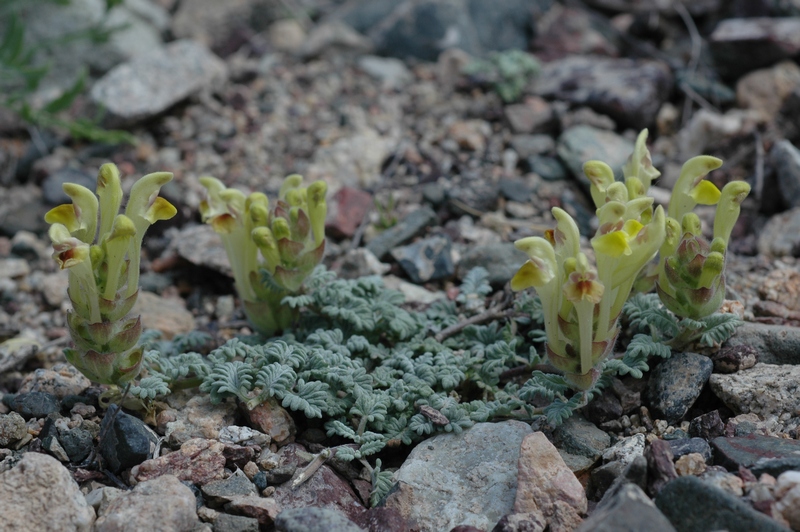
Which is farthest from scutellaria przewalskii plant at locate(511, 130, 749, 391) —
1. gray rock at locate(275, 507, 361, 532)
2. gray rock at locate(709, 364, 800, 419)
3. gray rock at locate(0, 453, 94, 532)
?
gray rock at locate(0, 453, 94, 532)

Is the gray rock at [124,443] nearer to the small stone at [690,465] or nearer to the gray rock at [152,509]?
the gray rock at [152,509]

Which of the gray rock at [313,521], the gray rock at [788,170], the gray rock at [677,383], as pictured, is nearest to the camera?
the gray rock at [313,521]

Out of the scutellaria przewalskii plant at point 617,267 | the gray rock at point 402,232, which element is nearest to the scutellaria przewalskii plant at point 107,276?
the scutellaria przewalskii plant at point 617,267

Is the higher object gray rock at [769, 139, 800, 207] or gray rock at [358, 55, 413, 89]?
gray rock at [769, 139, 800, 207]

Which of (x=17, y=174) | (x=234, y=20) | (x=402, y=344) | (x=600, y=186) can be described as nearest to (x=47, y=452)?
(x=402, y=344)

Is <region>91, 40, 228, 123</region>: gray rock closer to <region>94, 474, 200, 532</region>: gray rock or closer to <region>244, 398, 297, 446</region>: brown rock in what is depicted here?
<region>244, 398, 297, 446</region>: brown rock

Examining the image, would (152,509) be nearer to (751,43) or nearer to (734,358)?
(734,358)
